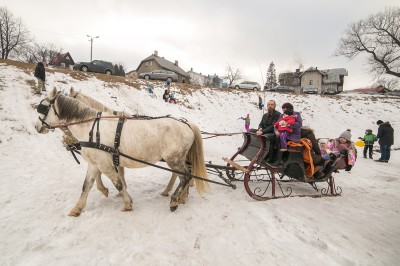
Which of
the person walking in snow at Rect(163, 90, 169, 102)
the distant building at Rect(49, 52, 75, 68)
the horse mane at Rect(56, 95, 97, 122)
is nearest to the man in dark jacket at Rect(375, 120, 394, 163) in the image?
the horse mane at Rect(56, 95, 97, 122)

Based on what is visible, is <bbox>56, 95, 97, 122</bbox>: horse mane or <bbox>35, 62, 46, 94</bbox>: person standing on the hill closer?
<bbox>56, 95, 97, 122</bbox>: horse mane

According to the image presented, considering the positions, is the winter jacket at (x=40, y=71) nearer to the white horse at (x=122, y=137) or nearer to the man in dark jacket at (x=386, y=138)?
the white horse at (x=122, y=137)

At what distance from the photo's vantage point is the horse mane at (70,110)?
4.14 m

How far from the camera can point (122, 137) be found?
4.00m

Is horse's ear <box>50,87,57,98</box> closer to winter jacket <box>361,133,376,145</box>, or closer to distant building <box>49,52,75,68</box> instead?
winter jacket <box>361,133,376,145</box>

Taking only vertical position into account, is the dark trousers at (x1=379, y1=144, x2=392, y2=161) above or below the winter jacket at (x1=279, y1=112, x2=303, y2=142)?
below

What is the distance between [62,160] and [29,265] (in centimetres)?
534

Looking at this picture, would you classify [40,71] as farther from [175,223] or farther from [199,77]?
[199,77]

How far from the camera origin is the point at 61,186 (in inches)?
206

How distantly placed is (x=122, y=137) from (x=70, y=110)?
117 cm

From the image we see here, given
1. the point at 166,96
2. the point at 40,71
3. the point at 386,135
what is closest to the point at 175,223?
the point at 386,135

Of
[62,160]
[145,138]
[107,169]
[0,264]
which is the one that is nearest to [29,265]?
[0,264]

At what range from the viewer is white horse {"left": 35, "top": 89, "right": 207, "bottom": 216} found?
13.1ft

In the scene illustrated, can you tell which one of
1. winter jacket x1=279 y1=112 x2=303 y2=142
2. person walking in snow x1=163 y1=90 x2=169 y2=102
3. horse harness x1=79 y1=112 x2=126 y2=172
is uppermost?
person walking in snow x1=163 y1=90 x2=169 y2=102
